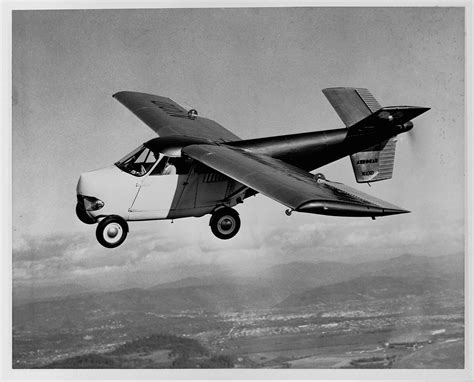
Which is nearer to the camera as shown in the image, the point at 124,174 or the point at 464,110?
the point at 124,174

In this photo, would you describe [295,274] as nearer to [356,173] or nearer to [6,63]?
[356,173]

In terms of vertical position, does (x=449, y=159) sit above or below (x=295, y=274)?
above

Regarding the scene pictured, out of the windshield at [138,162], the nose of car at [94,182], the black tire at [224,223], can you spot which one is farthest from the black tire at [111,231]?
the black tire at [224,223]

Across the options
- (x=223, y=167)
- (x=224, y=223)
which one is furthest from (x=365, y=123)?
(x=223, y=167)

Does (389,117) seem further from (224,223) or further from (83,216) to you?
(83,216)

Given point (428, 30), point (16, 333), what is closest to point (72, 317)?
point (16, 333)

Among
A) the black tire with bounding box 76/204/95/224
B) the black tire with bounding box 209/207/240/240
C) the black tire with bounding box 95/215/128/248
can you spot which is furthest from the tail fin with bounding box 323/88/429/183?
the black tire with bounding box 76/204/95/224

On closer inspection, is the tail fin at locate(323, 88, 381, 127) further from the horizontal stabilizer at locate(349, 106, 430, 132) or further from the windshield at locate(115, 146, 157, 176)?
the windshield at locate(115, 146, 157, 176)
